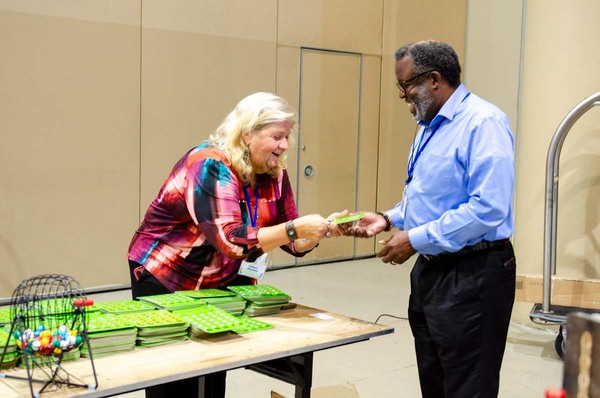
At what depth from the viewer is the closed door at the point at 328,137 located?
796cm

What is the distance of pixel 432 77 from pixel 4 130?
163 inches

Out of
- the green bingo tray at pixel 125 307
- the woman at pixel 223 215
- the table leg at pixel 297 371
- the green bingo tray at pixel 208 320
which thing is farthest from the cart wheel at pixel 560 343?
the green bingo tray at pixel 125 307

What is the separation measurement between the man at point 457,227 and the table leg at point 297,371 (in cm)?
48

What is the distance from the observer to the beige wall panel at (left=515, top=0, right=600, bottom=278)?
5.36m

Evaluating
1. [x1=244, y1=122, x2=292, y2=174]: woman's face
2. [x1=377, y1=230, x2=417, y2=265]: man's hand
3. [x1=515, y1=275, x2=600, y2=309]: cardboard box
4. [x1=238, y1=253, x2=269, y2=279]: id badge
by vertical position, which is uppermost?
[x1=244, y1=122, x2=292, y2=174]: woman's face

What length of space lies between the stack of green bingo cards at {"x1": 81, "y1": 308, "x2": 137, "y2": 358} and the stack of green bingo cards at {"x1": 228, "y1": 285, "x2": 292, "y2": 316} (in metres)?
0.55

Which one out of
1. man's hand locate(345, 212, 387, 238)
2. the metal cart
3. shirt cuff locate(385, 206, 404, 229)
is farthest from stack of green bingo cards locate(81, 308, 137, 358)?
the metal cart

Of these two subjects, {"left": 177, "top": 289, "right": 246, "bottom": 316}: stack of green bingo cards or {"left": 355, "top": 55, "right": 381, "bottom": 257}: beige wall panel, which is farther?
{"left": 355, "top": 55, "right": 381, "bottom": 257}: beige wall panel

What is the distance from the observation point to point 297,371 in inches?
108

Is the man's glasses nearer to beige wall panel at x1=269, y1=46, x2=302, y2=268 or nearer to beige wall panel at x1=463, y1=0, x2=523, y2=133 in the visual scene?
beige wall panel at x1=269, y1=46, x2=302, y2=268

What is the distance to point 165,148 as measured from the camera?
6.75m

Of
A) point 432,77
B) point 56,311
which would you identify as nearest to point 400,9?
point 432,77

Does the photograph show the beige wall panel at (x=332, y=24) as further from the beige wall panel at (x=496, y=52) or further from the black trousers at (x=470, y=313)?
the black trousers at (x=470, y=313)

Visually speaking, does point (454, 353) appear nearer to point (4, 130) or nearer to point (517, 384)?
point (517, 384)
